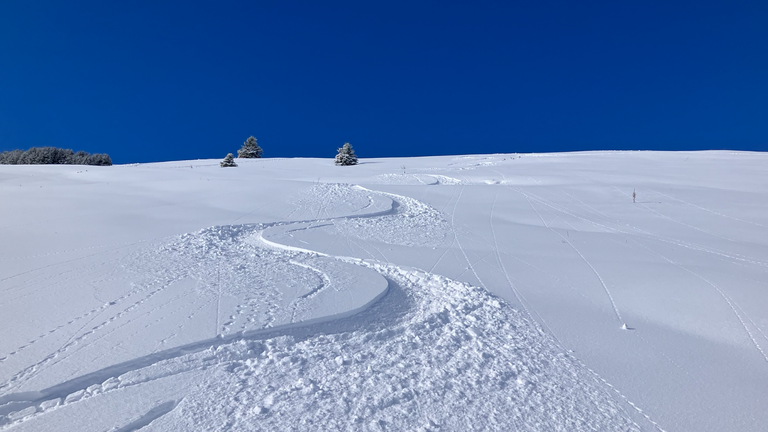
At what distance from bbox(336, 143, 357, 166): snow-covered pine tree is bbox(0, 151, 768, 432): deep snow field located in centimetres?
1862

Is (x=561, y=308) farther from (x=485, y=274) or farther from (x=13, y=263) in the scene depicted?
(x=13, y=263)

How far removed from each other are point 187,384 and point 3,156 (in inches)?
1600

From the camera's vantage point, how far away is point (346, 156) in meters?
29.3

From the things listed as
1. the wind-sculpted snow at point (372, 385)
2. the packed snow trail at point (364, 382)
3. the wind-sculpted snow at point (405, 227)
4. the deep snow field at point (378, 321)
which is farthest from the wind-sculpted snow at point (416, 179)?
the wind-sculpted snow at point (372, 385)

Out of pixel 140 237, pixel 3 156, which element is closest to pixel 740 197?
pixel 140 237

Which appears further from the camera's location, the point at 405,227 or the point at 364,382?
the point at 405,227

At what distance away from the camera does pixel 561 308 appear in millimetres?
5324

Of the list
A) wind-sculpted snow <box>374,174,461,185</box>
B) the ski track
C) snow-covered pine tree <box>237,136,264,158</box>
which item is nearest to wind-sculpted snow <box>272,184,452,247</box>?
wind-sculpted snow <box>374,174,461,185</box>

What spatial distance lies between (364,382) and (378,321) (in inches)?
57.2

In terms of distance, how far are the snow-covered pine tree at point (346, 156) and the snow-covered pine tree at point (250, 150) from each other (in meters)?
12.0

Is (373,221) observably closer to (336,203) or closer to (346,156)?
(336,203)

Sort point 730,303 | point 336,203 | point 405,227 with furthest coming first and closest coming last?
point 336,203 → point 405,227 → point 730,303

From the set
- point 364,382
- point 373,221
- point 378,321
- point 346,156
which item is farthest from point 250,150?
point 364,382

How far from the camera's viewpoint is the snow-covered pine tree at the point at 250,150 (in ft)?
123
